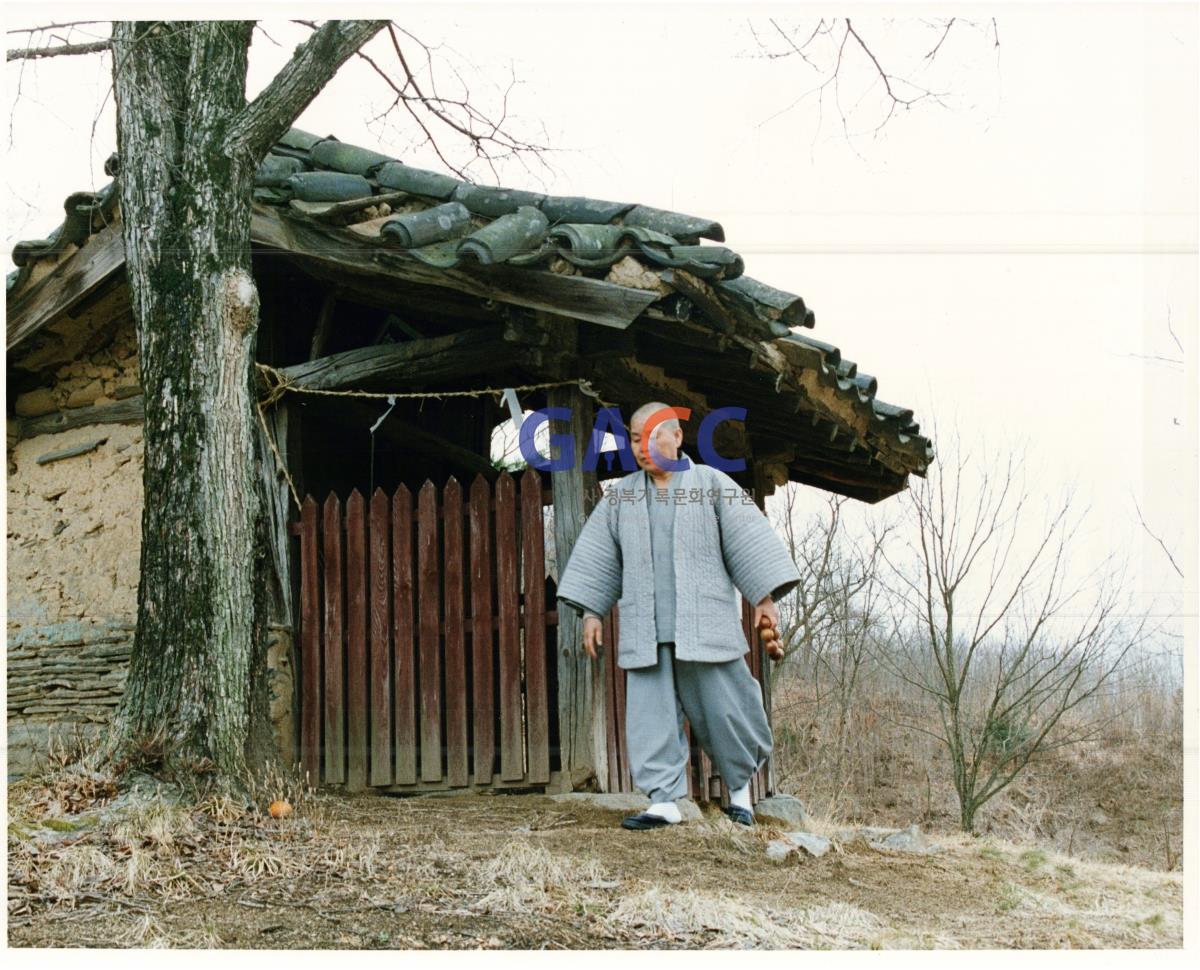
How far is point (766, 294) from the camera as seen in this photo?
19.9ft

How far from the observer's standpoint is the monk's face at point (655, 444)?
5.82 metres

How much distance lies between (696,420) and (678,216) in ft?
5.76

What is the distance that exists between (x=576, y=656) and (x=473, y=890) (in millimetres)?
2022

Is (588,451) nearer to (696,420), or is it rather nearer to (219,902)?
(696,420)

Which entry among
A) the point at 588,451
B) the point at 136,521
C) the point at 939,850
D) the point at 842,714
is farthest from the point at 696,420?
the point at 842,714

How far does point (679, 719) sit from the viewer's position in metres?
5.91

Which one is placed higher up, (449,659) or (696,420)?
(696,420)

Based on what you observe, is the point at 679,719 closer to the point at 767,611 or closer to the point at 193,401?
the point at 767,611

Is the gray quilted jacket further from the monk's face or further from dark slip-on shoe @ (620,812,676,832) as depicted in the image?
dark slip-on shoe @ (620,812,676,832)

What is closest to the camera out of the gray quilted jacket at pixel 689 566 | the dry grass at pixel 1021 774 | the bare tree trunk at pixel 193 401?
the bare tree trunk at pixel 193 401

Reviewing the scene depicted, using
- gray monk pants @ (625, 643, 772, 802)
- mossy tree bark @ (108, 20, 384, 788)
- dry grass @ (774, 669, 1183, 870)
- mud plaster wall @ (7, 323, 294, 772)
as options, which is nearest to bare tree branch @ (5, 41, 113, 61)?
mossy tree bark @ (108, 20, 384, 788)

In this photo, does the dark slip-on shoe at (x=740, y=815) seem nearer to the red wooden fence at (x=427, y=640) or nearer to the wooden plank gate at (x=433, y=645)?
the wooden plank gate at (x=433, y=645)

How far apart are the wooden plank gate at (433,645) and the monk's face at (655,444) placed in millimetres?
1081

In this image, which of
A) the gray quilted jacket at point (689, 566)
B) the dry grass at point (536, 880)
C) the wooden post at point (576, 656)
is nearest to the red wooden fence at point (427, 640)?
the wooden post at point (576, 656)
